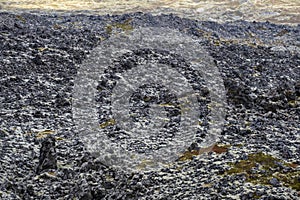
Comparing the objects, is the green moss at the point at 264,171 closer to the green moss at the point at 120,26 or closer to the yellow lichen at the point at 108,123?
the yellow lichen at the point at 108,123

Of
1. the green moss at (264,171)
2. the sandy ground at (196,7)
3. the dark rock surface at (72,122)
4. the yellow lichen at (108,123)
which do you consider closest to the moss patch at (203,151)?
the dark rock surface at (72,122)

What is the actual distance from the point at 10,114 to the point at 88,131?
17.5 ft

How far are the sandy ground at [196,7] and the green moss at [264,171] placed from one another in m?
68.5

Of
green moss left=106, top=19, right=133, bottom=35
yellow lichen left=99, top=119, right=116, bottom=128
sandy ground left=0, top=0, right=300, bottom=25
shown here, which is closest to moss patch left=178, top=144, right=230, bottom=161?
yellow lichen left=99, top=119, right=116, bottom=128

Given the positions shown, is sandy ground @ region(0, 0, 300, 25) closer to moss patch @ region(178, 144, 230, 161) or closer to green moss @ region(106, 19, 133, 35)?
green moss @ region(106, 19, 133, 35)

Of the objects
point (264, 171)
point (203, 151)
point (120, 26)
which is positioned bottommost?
point (203, 151)

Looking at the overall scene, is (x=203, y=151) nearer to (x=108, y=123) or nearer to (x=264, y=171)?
(x=264, y=171)

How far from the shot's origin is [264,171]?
71.9ft

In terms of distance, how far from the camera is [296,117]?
3203 cm

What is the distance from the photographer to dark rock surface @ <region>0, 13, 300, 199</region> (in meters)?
21.4

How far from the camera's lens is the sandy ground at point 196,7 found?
3662 inches

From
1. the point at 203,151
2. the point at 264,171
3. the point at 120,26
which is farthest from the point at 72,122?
the point at 120,26

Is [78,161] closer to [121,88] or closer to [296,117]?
[121,88]

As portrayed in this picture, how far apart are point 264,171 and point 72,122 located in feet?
43.9
